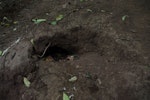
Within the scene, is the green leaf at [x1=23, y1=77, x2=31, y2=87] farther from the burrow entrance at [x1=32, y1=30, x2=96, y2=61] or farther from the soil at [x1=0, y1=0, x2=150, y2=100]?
the burrow entrance at [x1=32, y1=30, x2=96, y2=61]

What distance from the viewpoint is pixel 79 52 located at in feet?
12.7

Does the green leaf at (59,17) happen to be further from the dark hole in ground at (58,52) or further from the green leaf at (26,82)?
the green leaf at (26,82)

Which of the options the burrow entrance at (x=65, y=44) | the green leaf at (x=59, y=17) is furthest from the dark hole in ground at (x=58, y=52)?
the green leaf at (x=59, y=17)

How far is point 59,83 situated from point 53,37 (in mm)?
992

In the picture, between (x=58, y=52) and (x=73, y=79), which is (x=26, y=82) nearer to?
(x=73, y=79)

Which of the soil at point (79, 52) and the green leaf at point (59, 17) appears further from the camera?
the green leaf at point (59, 17)

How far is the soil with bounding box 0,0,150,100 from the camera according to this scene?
313 cm

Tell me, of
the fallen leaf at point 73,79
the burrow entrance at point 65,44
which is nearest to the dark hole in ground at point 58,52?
the burrow entrance at point 65,44

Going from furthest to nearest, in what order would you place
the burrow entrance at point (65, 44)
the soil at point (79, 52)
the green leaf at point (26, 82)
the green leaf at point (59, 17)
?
the green leaf at point (59, 17) < the burrow entrance at point (65, 44) < the green leaf at point (26, 82) < the soil at point (79, 52)

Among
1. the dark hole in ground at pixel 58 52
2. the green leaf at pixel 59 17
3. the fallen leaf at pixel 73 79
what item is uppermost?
the green leaf at pixel 59 17

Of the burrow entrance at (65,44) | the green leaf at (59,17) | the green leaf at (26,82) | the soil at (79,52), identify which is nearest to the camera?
the soil at (79,52)

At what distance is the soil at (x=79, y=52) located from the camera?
3.13 meters

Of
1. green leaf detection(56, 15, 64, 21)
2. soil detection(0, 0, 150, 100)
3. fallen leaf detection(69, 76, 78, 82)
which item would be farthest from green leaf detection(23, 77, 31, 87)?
green leaf detection(56, 15, 64, 21)

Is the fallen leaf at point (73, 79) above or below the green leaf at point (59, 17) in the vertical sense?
below
